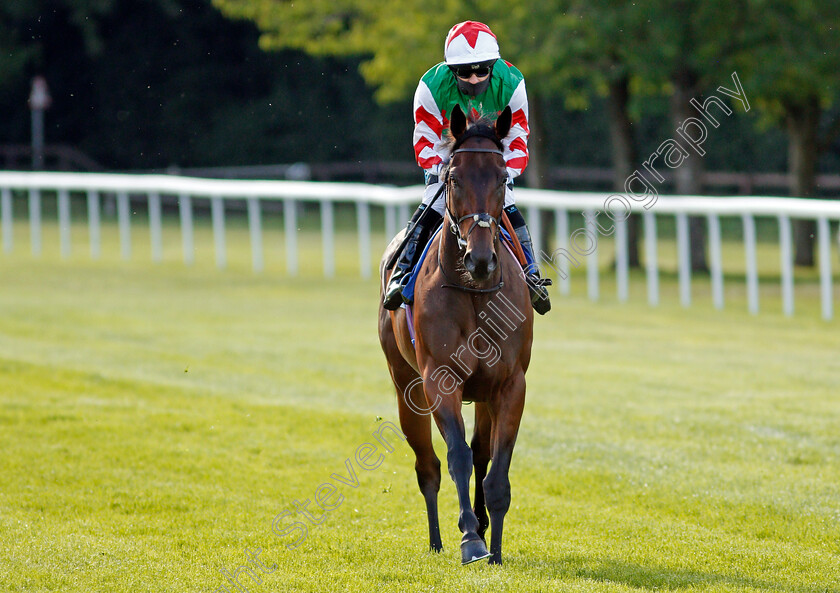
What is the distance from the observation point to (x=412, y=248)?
17.3 ft

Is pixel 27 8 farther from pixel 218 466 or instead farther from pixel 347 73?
pixel 218 466

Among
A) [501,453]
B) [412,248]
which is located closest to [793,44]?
[412,248]

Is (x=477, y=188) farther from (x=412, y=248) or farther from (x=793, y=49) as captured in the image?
(x=793, y=49)

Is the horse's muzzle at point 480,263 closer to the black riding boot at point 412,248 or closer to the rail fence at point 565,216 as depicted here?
the black riding boot at point 412,248

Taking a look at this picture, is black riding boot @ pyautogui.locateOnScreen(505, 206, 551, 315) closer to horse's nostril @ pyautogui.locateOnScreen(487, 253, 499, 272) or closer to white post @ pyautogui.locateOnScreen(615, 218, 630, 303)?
horse's nostril @ pyautogui.locateOnScreen(487, 253, 499, 272)

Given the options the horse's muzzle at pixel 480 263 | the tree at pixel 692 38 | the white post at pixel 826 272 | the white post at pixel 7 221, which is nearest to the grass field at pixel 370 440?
the white post at pixel 826 272

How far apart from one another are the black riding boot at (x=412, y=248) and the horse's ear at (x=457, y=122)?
2.21 ft

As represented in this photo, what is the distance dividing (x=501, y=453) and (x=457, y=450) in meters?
0.18

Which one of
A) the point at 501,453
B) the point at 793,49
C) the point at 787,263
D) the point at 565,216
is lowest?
the point at 501,453

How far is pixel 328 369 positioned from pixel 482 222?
5.28 metres

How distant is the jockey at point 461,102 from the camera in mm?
5008

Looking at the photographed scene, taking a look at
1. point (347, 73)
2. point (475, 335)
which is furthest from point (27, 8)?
point (475, 335)

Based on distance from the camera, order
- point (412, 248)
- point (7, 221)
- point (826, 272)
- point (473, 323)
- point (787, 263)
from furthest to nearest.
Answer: point (7, 221), point (787, 263), point (826, 272), point (412, 248), point (473, 323)

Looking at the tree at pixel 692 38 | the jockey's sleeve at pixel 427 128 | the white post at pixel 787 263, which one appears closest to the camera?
the jockey's sleeve at pixel 427 128
